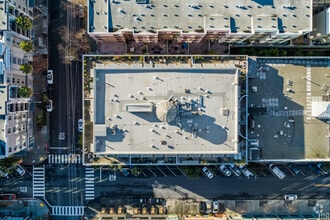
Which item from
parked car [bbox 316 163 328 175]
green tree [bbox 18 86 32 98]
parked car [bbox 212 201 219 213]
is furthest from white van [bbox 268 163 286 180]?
green tree [bbox 18 86 32 98]

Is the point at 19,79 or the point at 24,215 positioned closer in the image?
the point at 19,79

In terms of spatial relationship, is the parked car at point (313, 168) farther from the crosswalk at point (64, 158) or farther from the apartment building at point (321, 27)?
the crosswalk at point (64, 158)

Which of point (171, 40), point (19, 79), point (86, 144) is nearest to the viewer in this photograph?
point (86, 144)

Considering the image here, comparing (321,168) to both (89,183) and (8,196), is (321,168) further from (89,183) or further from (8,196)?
(8,196)

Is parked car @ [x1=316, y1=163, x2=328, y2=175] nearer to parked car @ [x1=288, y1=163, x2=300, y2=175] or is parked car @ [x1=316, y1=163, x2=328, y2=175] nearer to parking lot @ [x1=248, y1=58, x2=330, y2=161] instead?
parked car @ [x1=288, y1=163, x2=300, y2=175]

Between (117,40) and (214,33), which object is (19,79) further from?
(214,33)

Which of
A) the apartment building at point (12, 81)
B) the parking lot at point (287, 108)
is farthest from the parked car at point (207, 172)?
the apartment building at point (12, 81)

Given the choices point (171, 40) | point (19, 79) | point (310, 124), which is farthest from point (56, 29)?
point (310, 124)
